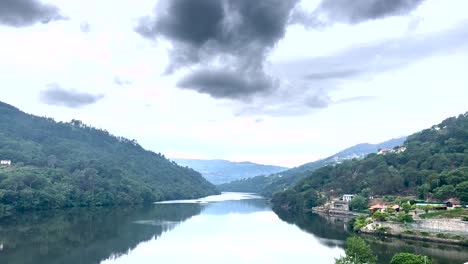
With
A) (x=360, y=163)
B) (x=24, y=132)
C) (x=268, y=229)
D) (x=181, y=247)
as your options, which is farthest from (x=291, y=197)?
(x=24, y=132)

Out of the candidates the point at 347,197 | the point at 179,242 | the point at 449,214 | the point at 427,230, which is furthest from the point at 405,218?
the point at 347,197

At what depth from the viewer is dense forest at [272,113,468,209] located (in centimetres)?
6031

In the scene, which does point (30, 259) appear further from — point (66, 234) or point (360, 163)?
point (360, 163)

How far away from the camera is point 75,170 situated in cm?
10456

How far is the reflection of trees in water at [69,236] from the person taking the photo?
116 feet

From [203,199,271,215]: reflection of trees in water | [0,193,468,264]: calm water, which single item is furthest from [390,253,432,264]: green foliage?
[203,199,271,215]: reflection of trees in water

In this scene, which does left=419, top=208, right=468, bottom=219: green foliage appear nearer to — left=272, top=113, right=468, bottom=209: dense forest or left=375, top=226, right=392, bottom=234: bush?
left=375, top=226, right=392, bottom=234: bush

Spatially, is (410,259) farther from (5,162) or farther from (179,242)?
(5,162)

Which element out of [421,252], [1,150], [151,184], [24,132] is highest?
[24,132]

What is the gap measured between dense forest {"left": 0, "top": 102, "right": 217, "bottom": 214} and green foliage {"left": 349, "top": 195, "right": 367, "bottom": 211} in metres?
58.8

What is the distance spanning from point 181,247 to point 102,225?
2146 cm

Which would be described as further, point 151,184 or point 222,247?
point 151,184

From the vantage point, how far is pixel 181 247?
41625 millimetres

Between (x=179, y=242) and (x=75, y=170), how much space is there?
7015 cm
